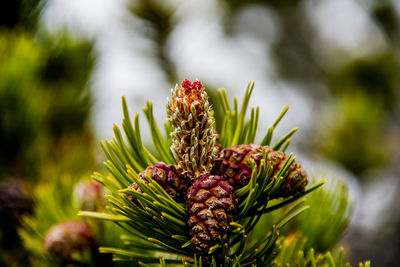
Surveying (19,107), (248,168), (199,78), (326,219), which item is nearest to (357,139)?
(199,78)

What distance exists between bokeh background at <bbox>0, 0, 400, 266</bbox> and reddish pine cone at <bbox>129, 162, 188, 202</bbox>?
0.90 feet

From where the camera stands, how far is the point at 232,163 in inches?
18.8

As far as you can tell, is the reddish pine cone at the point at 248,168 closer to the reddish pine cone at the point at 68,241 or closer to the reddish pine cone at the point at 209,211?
the reddish pine cone at the point at 209,211

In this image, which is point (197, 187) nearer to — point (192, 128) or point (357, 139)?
point (192, 128)

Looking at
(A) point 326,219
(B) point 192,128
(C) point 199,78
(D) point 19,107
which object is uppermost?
(C) point 199,78

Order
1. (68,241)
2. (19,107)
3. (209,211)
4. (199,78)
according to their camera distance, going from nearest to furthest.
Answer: (209,211) < (68,241) < (19,107) < (199,78)

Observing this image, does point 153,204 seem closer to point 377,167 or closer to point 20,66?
point 20,66

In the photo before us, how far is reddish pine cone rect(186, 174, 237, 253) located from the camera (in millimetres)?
413

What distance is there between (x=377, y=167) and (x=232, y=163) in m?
1.69

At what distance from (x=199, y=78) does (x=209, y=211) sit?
1.38m

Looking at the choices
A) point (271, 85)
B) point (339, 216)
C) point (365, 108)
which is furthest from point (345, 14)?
point (339, 216)

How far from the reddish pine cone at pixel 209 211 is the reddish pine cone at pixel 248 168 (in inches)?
1.4

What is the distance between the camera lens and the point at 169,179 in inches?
18.0

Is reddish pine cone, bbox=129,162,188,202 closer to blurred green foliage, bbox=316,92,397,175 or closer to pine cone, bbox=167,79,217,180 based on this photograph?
pine cone, bbox=167,79,217,180
